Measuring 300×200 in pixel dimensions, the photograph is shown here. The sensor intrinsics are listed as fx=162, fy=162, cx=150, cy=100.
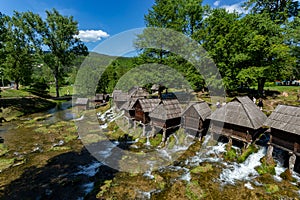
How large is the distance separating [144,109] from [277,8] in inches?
1275

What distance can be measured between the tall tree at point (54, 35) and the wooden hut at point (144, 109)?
3958 cm

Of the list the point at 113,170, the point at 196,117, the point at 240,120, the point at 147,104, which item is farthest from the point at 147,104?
the point at 240,120

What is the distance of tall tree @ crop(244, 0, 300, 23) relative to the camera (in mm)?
29383

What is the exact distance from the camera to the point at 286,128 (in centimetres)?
1286

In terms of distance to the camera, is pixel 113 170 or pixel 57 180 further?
pixel 113 170

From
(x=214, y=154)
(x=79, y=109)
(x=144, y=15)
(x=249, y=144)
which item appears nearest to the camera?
(x=249, y=144)

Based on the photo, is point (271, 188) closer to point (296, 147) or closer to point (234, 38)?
point (296, 147)

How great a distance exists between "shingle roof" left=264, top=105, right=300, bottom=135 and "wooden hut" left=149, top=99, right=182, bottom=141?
9.68 metres

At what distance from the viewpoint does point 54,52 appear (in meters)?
50.2

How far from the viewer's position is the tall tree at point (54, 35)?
156ft

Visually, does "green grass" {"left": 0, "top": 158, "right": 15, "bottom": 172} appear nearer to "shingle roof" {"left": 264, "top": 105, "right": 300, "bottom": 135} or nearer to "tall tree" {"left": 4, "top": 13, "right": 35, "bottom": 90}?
"shingle roof" {"left": 264, "top": 105, "right": 300, "bottom": 135}

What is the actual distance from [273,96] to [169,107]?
2416 cm

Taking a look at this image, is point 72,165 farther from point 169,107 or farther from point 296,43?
point 296,43

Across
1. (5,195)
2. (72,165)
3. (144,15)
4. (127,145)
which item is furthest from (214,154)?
(144,15)
